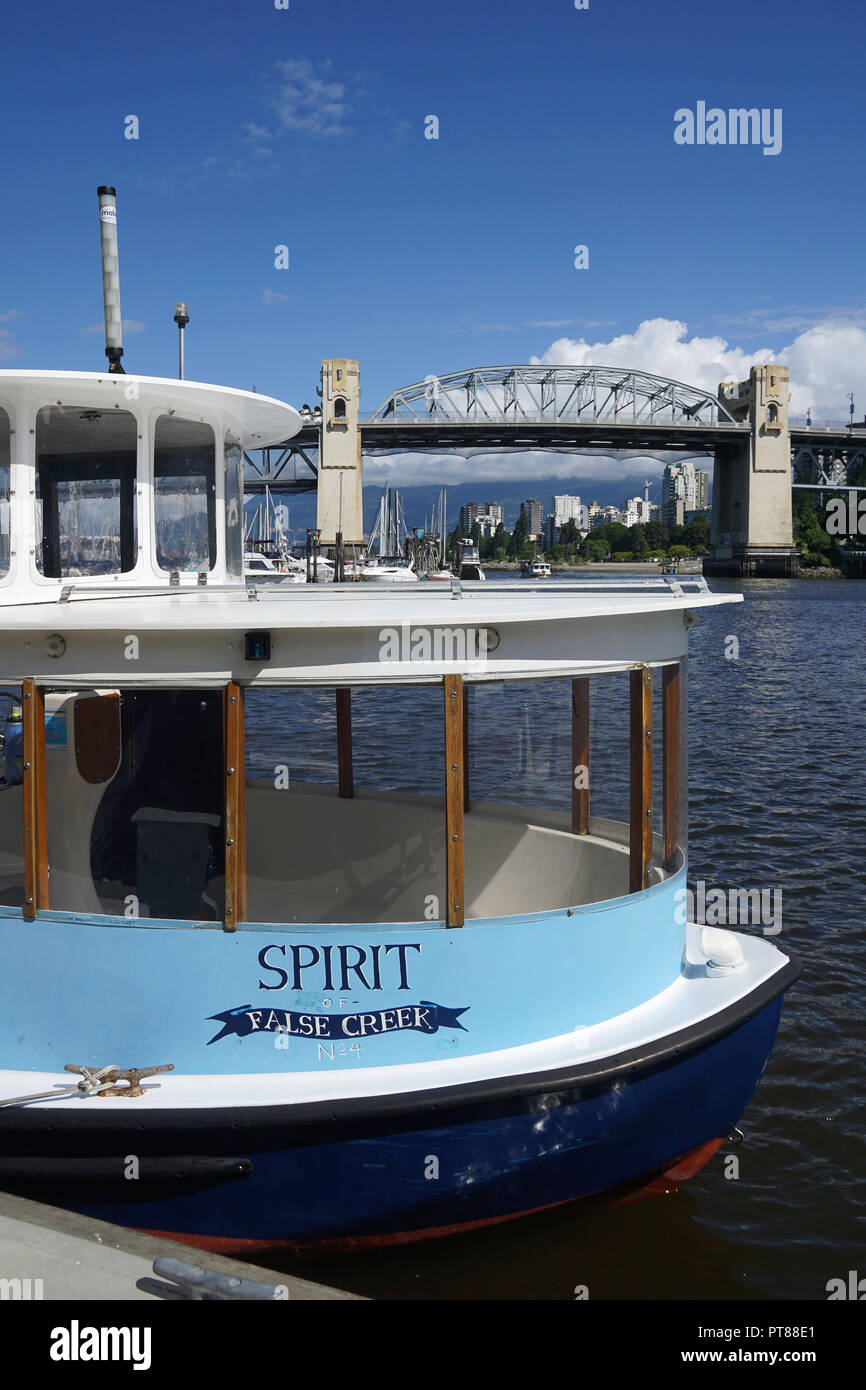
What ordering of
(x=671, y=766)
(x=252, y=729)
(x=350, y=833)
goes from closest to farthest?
1. (x=671, y=766)
2. (x=252, y=729)
3. (x=350, y=833)

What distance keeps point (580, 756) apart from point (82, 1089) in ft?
10.2

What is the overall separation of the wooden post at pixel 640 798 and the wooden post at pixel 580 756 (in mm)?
375

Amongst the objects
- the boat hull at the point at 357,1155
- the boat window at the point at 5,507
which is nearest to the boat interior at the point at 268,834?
the boat hull at the point at 357,1155

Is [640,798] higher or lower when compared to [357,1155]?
higher

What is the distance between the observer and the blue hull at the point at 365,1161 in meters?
4.73

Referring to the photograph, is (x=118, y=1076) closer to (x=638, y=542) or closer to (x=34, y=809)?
(x=34, y=809)

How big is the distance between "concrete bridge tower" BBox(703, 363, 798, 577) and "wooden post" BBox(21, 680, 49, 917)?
98.4m

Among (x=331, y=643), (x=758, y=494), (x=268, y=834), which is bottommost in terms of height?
(x=268, y=834)

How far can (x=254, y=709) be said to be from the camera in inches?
235

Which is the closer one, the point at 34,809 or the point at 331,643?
the point at 331,643

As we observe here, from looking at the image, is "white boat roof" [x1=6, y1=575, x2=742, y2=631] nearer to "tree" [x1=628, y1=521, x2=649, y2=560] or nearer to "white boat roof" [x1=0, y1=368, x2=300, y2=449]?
"white boat roof" [x1=0, y1=368, x2=300, y2=449]

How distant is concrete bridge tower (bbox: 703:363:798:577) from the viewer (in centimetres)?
9925

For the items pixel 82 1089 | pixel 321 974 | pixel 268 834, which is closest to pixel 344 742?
pixel 268 834

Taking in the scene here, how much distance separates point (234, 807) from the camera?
4949 mm
